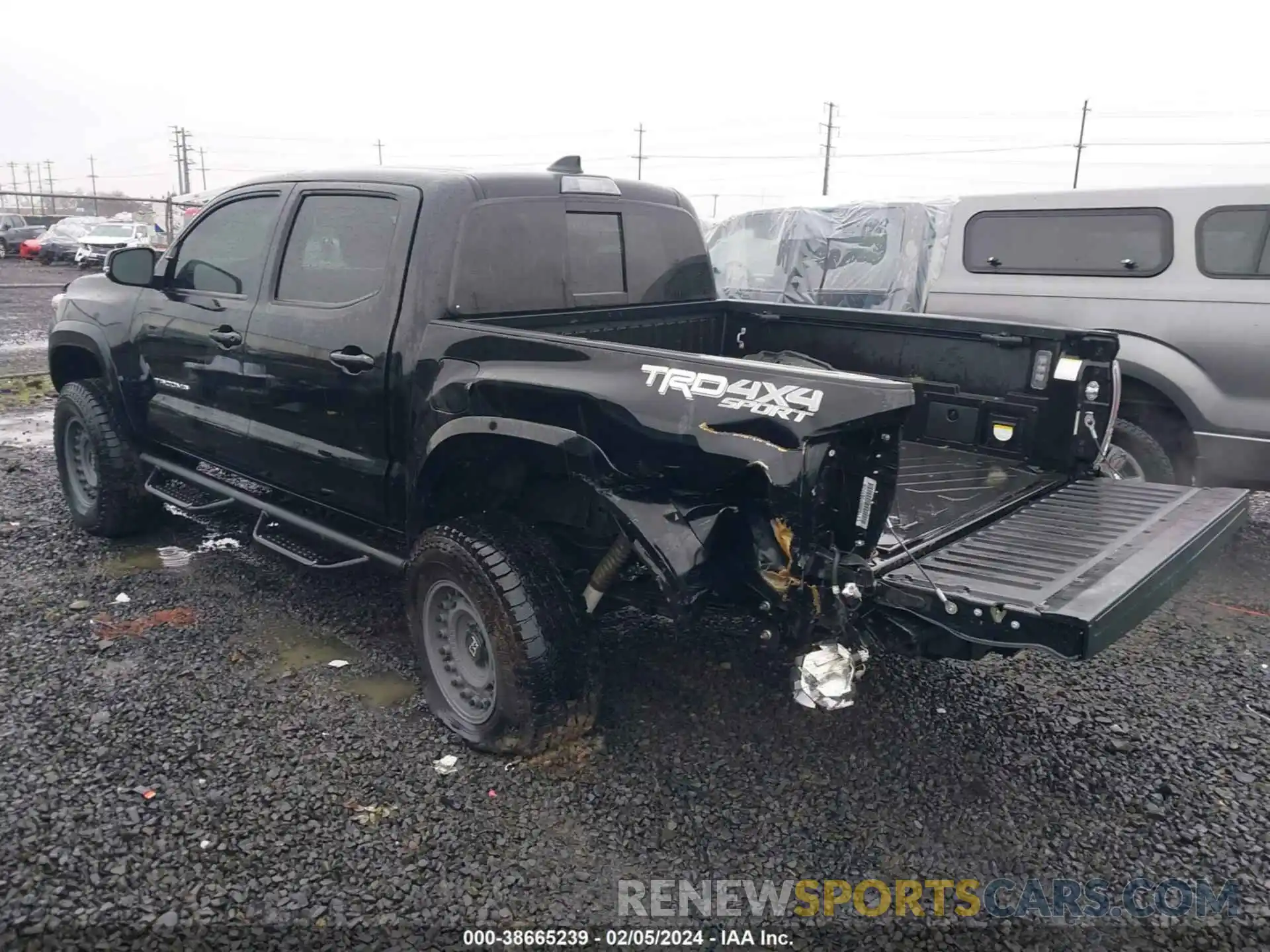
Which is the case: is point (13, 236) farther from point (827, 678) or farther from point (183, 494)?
point (827, 678)

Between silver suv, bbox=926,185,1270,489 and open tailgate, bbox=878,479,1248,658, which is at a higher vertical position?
silver suv, bbox=926,185,1270,489

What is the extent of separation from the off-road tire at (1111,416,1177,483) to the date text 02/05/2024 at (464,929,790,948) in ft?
13.8

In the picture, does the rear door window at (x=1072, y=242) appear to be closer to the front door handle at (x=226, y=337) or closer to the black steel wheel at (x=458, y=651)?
the black steel wheel at (x=458, y=651)

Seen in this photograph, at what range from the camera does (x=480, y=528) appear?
128 inches

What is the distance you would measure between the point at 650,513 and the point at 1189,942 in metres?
1.84

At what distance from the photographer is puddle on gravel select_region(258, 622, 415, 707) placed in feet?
12.1

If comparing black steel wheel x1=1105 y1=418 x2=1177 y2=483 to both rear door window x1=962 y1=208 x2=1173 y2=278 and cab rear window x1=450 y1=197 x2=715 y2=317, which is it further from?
cab rear window x1=450 y1=197 x2=715 y2=317

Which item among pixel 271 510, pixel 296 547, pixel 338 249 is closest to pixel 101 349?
pixel 271 510

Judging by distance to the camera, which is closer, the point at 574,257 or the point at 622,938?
the point at 622,938

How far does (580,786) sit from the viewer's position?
3084 millimetres

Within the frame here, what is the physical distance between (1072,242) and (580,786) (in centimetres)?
527

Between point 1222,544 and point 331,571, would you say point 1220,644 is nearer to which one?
point 1222,544

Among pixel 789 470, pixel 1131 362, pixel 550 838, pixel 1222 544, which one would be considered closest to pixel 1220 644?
pixel 1222 544

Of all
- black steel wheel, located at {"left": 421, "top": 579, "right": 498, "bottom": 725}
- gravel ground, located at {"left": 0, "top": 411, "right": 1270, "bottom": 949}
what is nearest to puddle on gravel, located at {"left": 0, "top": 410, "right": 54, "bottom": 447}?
gravel ground, located at {"left": 0, "top": 411, "right": 1270, "bottom": 949}
